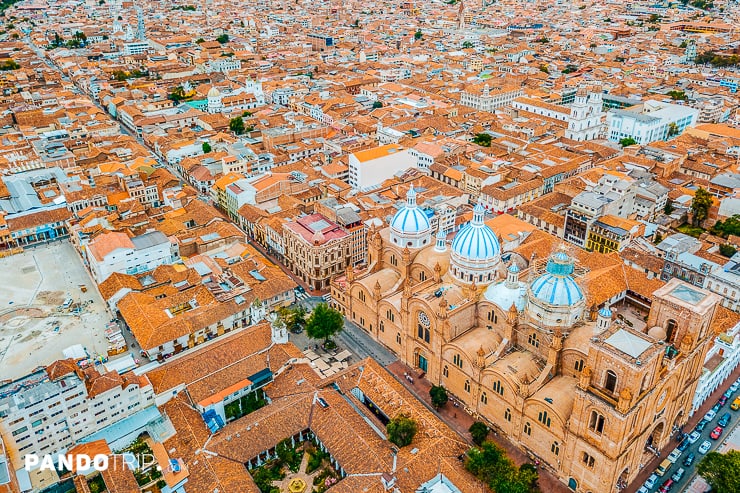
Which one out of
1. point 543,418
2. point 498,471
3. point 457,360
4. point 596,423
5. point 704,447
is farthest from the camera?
point 457,360

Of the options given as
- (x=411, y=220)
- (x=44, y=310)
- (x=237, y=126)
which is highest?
(x=411, y=220)

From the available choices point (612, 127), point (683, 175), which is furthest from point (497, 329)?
point (612, 127)

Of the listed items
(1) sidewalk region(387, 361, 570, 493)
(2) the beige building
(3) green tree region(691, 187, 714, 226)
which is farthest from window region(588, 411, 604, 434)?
(3) green tree region(691, 187, 714, 226)

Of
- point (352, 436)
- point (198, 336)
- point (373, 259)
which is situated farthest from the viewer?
point (373, 259)

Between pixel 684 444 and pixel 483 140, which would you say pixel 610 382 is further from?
pixel 483 140

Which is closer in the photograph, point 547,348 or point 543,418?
point 543,418

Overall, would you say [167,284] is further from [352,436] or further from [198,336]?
[352,436]

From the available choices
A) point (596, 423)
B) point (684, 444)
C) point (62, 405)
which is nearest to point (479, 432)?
point (596, 423)
